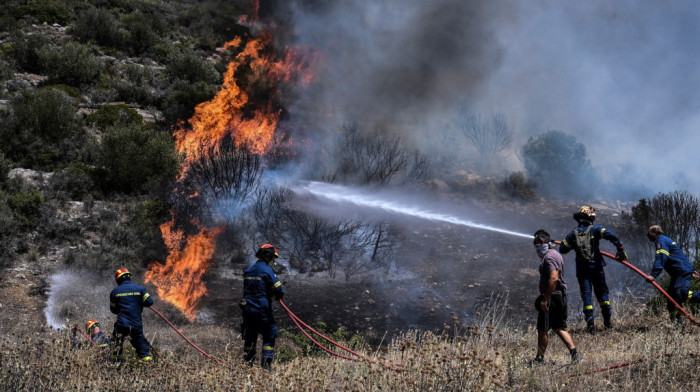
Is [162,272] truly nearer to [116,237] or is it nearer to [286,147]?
[116,237]

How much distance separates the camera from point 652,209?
12352 mm

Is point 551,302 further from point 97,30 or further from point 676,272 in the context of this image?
point 97,30

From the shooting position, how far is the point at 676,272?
5.95 meters

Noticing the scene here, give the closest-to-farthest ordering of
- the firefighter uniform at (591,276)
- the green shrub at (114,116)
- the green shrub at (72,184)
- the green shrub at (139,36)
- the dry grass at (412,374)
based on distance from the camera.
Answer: the dry grass at (412,374) → the firefighter uniform at (591,276) → the green shrub at (72,184) → the green shrub at (114,116) → the green shrub at (139,36)

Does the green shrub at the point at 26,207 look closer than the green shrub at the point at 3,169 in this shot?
Yes

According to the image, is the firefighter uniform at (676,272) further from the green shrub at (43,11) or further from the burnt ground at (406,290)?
the green shrub at (43,11)

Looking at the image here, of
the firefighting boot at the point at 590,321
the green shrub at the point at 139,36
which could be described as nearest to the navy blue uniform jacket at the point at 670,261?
the firefighting boot at the point at 590,321

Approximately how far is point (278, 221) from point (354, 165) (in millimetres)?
6789

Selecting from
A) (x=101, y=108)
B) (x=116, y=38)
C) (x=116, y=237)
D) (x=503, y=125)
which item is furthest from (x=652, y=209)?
(x=116, y=38)

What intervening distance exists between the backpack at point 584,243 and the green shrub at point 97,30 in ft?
84.1

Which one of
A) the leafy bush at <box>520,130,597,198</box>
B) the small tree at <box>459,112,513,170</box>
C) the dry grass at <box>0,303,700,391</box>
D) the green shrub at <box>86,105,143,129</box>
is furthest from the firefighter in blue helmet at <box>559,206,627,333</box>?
the small tree at <box>459,112,513,170</box>

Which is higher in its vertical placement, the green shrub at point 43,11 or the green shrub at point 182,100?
the green shrub at point 43,11

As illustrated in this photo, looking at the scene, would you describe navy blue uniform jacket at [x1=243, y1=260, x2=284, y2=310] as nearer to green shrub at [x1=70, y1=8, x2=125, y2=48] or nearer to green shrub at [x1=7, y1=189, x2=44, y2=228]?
green shrub at [x1=7, y1=189, x2=44, y2=228]

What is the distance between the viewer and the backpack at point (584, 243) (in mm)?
6324
